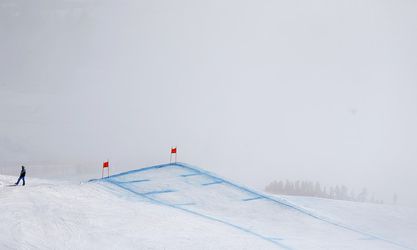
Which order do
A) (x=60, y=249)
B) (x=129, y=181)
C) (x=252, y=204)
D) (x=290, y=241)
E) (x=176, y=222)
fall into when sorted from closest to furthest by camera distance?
1. (x=60, y=249)
2. (x=290, y=241)
3. (x=176, y=222)
4. (x=252, y=204)
5. (x=129, y=181)

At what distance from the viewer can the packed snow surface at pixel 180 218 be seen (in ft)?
38.0

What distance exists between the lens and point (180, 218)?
47.3 ft

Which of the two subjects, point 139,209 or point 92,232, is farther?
point 139,209

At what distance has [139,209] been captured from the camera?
49.7 ft

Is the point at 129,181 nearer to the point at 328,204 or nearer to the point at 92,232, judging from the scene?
the point at 92,232

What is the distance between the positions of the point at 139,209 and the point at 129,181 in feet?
16.1

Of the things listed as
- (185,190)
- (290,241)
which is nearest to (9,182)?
(185,190)

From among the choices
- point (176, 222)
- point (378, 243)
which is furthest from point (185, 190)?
point (378, 243)

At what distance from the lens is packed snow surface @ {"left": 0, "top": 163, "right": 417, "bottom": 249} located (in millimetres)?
11594

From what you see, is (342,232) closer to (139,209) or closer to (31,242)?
(139,209)

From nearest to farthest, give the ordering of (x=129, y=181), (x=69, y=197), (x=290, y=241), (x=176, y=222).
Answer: (x=290, y=241) → (x=176, y=222) → (x=69, y=197) → (x=129, y=181)

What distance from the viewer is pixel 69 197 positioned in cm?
1617

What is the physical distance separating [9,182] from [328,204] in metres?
15.5

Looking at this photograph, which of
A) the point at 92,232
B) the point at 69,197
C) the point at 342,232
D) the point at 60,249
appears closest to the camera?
the point at 60,249
